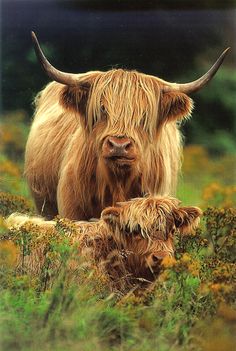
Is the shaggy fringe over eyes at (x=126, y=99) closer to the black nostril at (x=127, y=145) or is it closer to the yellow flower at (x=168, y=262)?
the black nostril at (x=127, y=145)

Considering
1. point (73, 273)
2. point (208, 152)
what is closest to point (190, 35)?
point (208, 152)

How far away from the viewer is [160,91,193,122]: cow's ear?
26.8 feet

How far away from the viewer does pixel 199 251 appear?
7594mm

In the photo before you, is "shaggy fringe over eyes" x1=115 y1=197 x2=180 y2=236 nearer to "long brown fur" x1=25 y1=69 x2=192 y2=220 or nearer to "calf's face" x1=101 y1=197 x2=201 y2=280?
"calf's face" x1=101 y1=197 x2=201 y2=280

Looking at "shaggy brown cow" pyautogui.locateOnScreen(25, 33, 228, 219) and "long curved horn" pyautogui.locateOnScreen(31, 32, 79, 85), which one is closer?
"long curved horn" pyautogui.locateOnScreen(31, 32, 79, 85)

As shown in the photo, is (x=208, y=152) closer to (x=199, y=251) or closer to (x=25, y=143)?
(x=199, y=251)

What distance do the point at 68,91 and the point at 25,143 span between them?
563 mm

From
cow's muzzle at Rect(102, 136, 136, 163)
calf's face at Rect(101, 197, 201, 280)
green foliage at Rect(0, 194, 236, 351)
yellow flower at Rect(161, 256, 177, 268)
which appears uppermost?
cow's muzzle at Rect(102, 136, 136, 163)

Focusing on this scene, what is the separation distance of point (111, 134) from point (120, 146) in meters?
0.15

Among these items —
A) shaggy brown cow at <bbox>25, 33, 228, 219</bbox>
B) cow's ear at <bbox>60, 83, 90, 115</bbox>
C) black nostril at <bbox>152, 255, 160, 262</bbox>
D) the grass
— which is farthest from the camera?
cow's ear at <bbox>60, 83, 90, 115</bbox>

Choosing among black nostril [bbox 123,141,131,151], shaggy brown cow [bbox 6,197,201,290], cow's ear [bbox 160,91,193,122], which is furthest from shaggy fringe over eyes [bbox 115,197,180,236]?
cow's ear [bbox 160,91,193,122]

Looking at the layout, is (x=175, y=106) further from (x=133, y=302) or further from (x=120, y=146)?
(x=133, y=302)

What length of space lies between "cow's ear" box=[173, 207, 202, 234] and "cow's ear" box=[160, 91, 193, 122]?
2.66 ft

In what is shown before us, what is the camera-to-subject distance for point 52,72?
7895 mm
